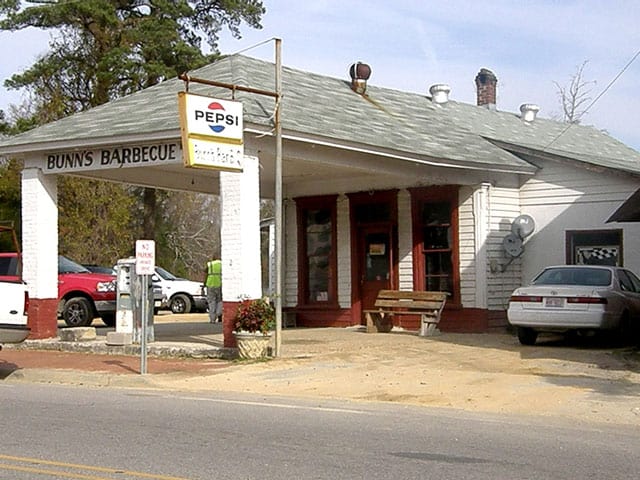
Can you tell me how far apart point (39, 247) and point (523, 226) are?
10.4 m

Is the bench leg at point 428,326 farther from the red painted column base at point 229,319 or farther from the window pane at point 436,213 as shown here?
the red painted column base at point 229,319

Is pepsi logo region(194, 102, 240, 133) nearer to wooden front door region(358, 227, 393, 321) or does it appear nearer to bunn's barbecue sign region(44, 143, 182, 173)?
bunn's barbecue sign region(44, 143, 182, 173)

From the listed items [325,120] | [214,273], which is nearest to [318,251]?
[214,273]

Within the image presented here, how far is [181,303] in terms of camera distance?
3481 centimetres

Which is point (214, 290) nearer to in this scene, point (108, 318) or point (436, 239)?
point (108, 318)

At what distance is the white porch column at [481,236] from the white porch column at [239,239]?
261 inches

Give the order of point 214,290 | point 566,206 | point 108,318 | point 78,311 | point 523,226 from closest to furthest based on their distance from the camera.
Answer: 1. point 566,206
2. point 523,226
3. point 78,311
4. point 108,318
5. point 214,290

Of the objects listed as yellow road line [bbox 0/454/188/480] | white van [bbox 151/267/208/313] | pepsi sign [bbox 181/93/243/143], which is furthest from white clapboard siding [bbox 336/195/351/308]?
yellow road line [bbox 0/454/188/480]

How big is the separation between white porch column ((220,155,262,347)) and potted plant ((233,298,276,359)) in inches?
12.1

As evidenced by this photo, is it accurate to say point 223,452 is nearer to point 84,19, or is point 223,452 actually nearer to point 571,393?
point 571,393

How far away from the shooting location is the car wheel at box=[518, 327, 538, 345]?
61.8ft

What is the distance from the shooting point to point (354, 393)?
44.4ft

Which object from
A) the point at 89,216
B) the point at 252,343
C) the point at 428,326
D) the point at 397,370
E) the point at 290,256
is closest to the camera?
the point at 397,370

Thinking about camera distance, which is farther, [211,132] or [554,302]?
[554,302]
